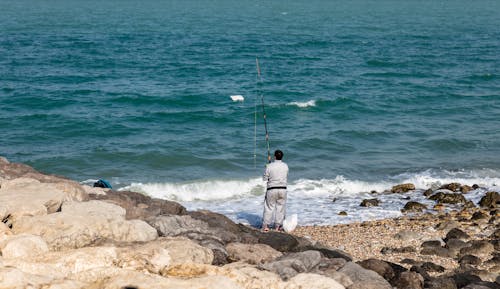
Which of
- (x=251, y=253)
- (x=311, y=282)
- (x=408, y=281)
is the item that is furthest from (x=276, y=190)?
(x=311, y=282)

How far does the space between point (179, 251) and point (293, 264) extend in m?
1.37

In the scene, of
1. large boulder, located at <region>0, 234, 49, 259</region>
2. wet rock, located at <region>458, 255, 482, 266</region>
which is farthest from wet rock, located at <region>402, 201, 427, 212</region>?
large boulder, located at <region>0, 234, 49, 259</region>

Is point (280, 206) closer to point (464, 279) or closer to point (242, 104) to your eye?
point (464, 279)

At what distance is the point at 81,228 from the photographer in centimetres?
834

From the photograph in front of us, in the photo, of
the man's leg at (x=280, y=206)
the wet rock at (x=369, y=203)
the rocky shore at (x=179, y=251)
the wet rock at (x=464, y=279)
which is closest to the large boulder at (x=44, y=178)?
the rocky shore at (x=179, y=251)

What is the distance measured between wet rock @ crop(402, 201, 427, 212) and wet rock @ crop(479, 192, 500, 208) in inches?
50.6

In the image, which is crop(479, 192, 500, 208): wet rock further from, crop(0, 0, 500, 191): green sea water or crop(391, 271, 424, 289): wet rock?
crop(391, 271, 424, 289): wet rock

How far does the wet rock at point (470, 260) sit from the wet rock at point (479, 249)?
19.0 inches

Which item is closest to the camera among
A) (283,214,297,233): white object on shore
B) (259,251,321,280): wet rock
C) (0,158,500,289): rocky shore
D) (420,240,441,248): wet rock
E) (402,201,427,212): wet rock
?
(0,158,500,289): rocky shore

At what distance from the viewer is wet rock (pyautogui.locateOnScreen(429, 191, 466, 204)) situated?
615 inches

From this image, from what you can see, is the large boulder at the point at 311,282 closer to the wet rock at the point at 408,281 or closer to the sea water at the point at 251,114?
the wet rock at the point at 408,281

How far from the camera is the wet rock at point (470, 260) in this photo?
10387 millimetres

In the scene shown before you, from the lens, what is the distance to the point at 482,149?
21.3 metres

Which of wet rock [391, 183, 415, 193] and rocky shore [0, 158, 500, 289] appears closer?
rocky shore [0, 158, 500, 289]
